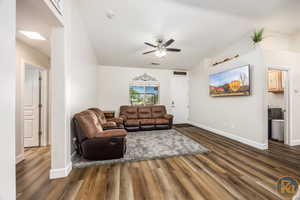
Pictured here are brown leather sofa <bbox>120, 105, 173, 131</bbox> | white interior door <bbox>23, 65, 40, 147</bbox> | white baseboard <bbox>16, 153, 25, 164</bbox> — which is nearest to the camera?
white baseboard <bbox>16, 153, 25, 164</bbox>

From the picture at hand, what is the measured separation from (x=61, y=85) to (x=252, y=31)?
16.1 ft

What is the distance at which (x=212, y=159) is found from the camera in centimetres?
230

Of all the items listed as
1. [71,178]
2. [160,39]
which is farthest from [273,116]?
[71,178]

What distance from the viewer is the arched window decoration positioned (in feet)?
18.0

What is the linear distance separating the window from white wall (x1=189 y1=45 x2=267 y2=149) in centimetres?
200

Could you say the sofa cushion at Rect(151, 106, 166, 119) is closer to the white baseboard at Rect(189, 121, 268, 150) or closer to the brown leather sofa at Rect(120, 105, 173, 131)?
the brown leather sofa at Rect(120, 105, 173, 131)

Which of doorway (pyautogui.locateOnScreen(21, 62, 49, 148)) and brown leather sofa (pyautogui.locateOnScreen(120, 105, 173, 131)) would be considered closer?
doorway (pyautogui.locateOnScreen(21, 62, 49, 148))

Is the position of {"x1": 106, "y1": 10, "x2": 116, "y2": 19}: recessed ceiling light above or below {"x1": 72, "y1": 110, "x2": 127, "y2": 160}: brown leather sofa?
above

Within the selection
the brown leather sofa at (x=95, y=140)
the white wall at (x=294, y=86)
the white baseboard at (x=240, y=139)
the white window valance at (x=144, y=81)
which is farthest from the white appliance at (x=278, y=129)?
the brown leather sofa at (x=95, y=140)

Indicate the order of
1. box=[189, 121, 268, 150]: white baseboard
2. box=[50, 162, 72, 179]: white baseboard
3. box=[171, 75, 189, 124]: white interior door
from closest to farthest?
box=[50, 162, 72, 179]: white baseboard, box=[189, 121, 268, 150]: white baseboard, box=[171, 75, 189, 124]: white interior door

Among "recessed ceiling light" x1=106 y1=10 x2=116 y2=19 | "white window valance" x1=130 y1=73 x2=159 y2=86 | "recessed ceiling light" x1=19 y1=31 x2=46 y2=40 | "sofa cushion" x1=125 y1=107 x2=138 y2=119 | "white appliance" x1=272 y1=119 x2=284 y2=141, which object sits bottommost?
"white appliance" x1=272 y1=119 x2=284 y2=141

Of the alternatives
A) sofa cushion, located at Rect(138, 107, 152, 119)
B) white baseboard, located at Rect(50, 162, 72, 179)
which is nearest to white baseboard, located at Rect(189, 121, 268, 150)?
sofa cushion, located at Rect(138, 107, 152, 119)

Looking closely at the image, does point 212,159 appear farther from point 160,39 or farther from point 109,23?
point 109,23

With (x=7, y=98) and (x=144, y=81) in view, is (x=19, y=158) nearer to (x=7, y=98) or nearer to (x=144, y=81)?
(x=7, y=98)
